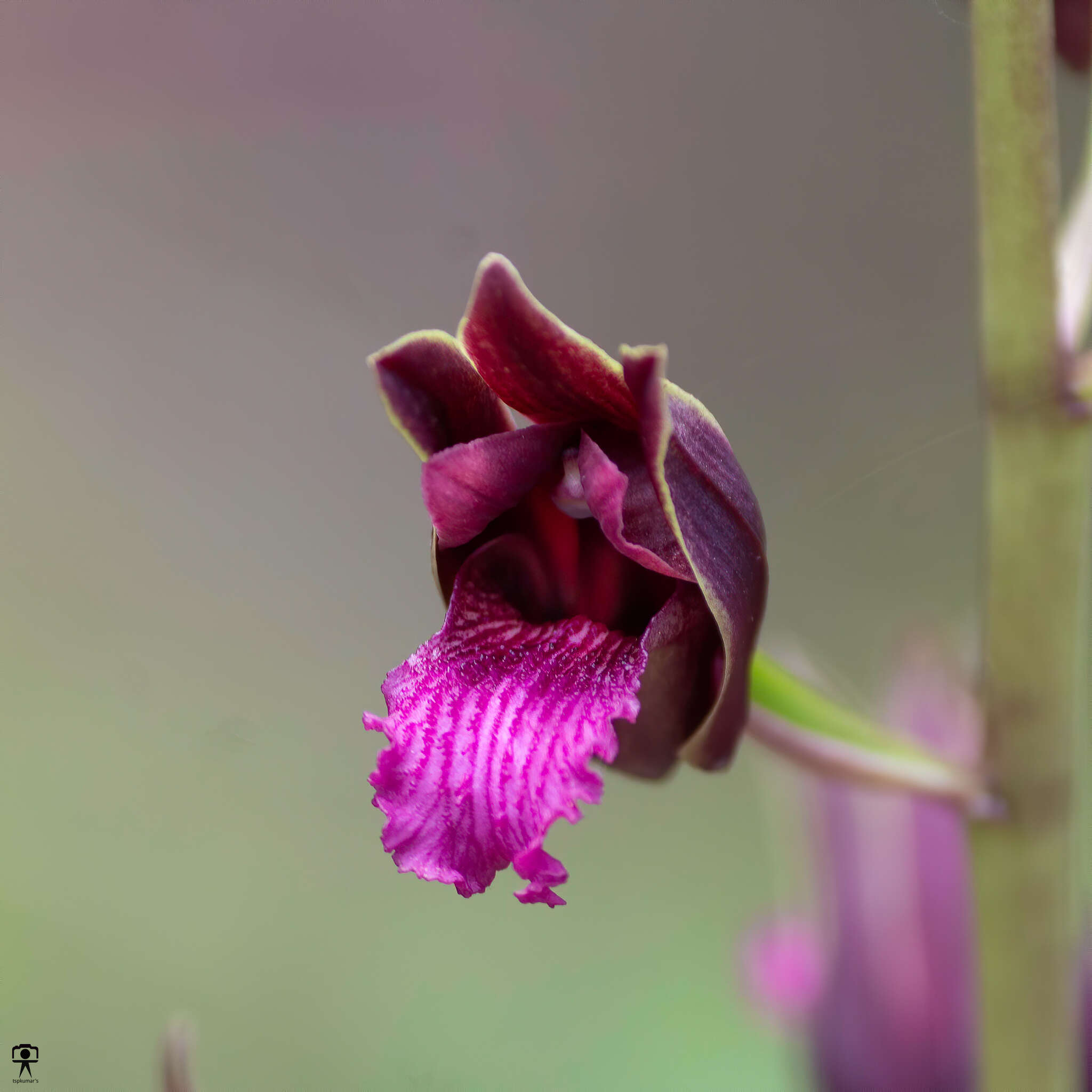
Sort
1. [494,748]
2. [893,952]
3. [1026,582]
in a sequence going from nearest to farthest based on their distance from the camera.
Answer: [494,748] < [1026,582] < [893,952]

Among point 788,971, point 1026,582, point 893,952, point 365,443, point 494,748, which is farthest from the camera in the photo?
point 365,443

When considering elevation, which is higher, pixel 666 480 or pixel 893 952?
pixel 666 480

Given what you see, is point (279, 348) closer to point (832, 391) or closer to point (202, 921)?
point (832, 391)

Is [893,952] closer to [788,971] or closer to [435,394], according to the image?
[788,971]

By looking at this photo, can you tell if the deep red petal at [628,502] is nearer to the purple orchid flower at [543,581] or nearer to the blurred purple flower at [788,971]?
the purple orchid flower at [543,581]

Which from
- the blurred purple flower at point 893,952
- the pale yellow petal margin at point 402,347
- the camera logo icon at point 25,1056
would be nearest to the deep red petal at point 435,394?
the pale yellow petal margin at point 402,347

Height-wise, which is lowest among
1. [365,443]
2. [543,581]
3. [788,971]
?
[788,971]

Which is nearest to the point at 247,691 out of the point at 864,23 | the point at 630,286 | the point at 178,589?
the point at 178,589

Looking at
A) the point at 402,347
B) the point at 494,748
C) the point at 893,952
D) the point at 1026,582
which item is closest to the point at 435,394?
the point at 402,347
